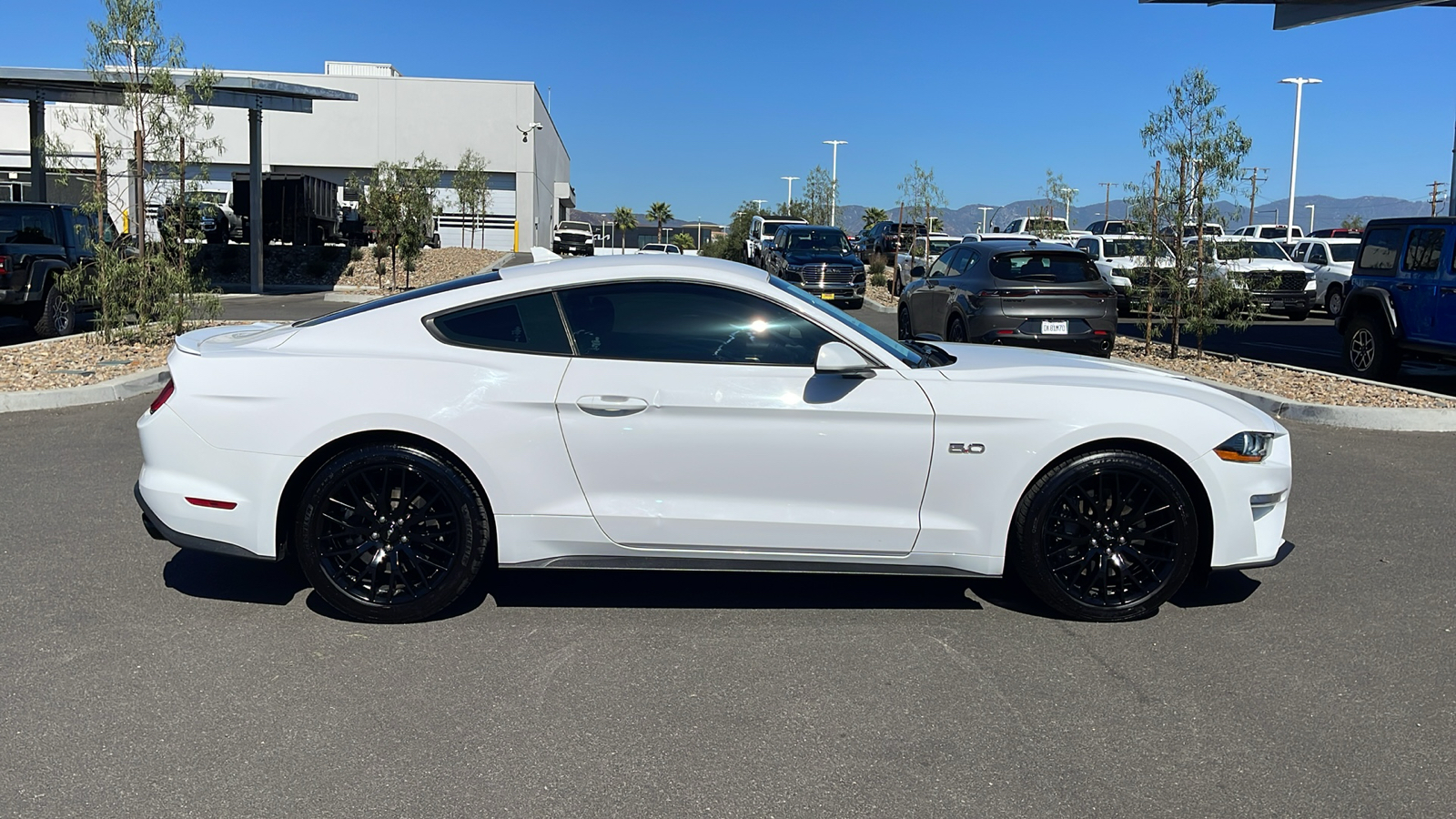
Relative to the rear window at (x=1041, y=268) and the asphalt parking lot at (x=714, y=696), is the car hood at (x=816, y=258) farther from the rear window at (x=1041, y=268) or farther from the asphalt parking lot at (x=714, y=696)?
the asphalt parking lot at (x=714, y=696)

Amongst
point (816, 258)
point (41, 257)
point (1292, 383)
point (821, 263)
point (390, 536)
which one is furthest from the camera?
point (816, 258)

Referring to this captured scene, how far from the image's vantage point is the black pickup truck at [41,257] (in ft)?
47.0

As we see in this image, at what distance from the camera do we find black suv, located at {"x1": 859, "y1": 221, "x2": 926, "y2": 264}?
1496 inches

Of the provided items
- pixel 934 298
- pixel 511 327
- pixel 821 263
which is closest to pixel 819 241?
pixel 821 263

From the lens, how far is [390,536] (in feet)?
15.4

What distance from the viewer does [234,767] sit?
3.46 m

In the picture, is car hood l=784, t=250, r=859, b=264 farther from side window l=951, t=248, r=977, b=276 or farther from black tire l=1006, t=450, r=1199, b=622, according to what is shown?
black tire l=1006, t=450, r=1199, b=622

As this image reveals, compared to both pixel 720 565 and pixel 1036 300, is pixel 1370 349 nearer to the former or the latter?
pixel 1036 300

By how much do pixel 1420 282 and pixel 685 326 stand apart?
1070 centimetres

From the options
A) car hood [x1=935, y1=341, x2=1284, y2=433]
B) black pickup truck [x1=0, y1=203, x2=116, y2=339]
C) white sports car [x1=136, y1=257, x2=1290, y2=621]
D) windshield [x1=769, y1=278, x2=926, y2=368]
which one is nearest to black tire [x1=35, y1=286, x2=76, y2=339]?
black pickup truck [x1=0, y1=203, x2=116, y2=339]

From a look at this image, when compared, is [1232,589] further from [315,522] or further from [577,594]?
[315,522]

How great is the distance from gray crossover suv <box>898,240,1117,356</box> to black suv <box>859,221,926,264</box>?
21.5 m

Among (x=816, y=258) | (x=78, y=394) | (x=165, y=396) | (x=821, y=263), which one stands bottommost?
(x=78, y=394)

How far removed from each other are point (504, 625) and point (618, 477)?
777 millimetres
